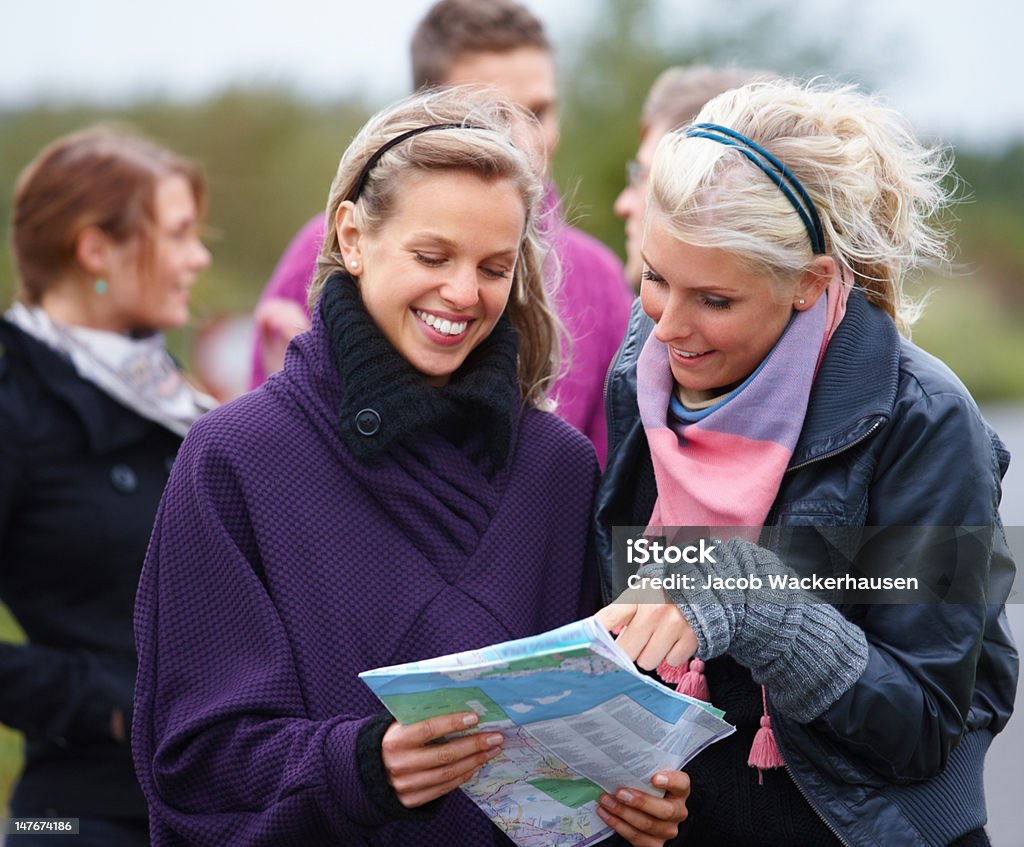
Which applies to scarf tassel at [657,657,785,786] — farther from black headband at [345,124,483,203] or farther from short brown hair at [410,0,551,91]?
short brown hair at [410,0,551,91]

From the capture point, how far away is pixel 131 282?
3648 millimetres

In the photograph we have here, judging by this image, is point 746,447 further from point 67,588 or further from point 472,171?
point 67,588

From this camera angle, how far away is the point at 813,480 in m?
2.16

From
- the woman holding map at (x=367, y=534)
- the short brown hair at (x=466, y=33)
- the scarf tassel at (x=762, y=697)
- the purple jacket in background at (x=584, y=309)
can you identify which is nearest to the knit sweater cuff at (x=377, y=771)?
the woman holding map at (x=367, y=534)

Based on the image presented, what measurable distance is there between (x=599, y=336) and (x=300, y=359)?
1203mm

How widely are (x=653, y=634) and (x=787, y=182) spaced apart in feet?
2.46

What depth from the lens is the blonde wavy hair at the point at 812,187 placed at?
216 centimetres

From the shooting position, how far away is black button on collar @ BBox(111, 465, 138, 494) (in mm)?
3241

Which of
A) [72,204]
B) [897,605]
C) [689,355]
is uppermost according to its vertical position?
[689,355]

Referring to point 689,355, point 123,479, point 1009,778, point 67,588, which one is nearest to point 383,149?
point 689,355

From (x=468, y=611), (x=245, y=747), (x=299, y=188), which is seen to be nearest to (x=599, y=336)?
(x=468, y=611)

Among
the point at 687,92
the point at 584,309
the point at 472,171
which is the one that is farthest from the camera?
the point at 687,92

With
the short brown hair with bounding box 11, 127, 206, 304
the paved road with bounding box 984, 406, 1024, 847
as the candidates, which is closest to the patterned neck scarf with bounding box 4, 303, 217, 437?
the short brown hair with bounding box 11, 127, 206, 304

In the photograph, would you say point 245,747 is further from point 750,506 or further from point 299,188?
point 299,188
